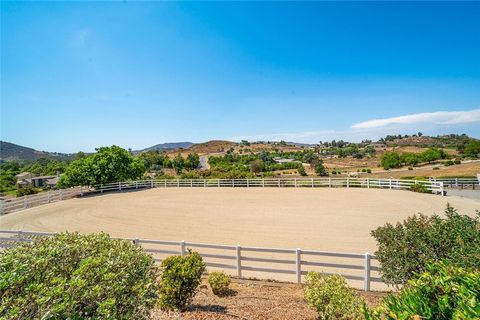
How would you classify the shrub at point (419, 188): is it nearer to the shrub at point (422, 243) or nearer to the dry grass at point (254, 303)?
the dry grass at point (254, 303)

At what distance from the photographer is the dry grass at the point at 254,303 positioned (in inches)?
217

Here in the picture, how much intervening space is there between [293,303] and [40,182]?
290 feet

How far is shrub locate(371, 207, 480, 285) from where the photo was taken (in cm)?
479

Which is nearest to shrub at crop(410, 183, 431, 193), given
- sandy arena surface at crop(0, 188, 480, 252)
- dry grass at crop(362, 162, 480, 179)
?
sandy arena surface at crop(0, 188, 480, 252)

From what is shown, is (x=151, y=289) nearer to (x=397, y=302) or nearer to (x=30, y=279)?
(x=30, y=279)

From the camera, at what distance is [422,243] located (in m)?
5.12

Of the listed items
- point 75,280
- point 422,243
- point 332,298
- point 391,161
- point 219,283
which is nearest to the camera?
point 75,280

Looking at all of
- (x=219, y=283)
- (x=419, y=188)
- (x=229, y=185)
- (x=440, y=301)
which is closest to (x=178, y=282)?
(x=219, y=283)

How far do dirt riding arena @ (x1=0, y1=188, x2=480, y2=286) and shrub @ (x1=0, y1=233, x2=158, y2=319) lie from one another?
5608 mm

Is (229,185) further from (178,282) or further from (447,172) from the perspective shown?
(447,172)

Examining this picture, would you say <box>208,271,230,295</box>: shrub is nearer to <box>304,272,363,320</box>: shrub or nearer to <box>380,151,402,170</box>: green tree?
<box>304,272,363,320</box>: shrub

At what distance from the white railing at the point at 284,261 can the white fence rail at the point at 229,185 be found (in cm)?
1373

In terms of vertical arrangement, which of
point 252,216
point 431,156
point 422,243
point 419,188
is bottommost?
point 252,216

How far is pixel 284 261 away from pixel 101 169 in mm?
27393
